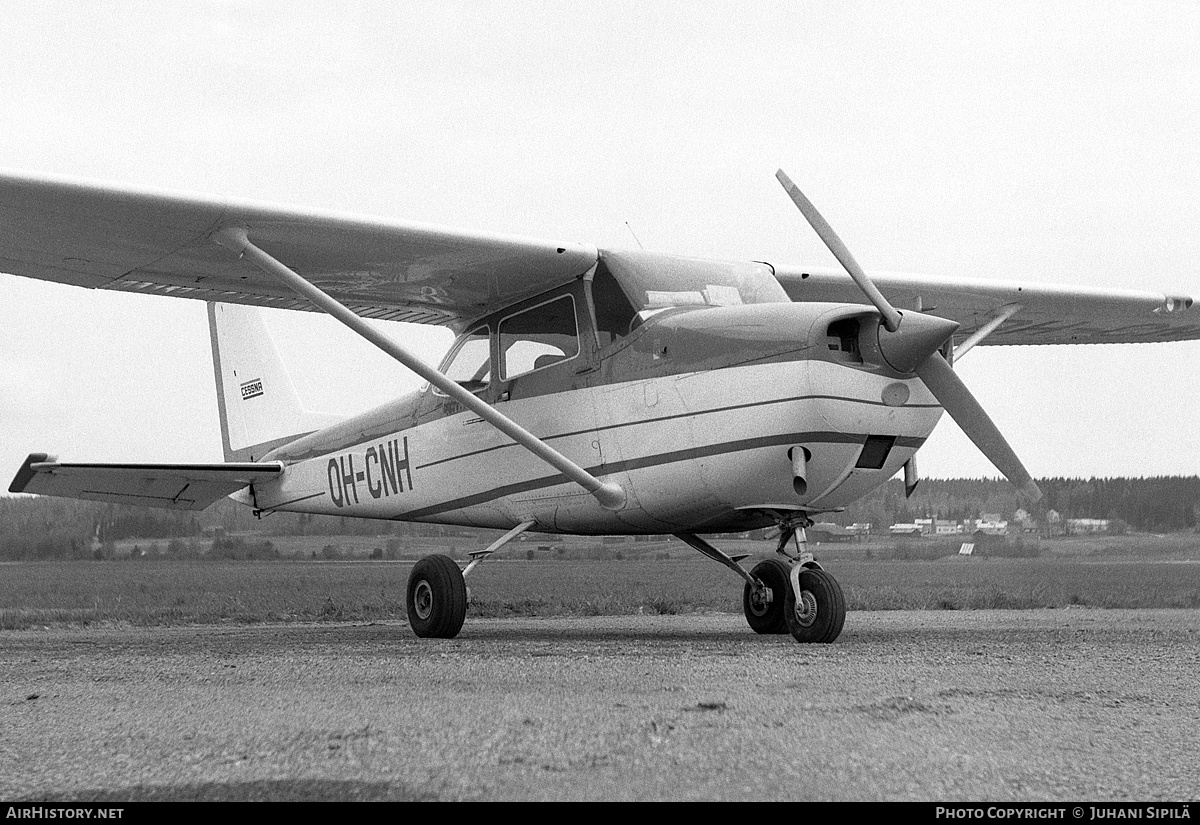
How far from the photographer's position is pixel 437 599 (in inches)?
393

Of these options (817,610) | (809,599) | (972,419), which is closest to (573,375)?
(809,599)

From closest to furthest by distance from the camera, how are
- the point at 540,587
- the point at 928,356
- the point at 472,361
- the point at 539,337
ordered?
the point at 928,356 < the point at 539,337 < the point at 472,361 < the point at 540,587

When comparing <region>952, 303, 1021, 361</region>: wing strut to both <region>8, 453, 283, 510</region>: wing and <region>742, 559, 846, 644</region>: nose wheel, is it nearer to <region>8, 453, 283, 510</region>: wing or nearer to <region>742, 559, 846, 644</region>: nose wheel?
<region>742, 559, 846, 644</region>: nose wheel

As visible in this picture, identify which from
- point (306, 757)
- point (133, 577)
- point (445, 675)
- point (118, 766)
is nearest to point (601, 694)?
point (445, 675)

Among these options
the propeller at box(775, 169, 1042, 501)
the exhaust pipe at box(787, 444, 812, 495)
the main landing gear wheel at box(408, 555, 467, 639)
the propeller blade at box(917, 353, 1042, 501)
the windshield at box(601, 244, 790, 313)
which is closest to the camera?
the propeller at box(775, 169, 1042, 501)

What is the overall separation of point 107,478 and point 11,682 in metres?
5.60

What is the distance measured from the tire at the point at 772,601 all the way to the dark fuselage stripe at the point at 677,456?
1.59 meters

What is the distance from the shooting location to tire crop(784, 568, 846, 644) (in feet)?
27.9

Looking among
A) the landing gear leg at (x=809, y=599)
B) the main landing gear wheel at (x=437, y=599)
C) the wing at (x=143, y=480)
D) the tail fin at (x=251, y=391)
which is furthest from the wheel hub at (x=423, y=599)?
the tail fin at (x=251, y=391)

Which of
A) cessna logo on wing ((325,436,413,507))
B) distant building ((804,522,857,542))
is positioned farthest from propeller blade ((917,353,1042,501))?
distant building ((804,522,857,542))

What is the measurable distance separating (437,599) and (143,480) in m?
3.94

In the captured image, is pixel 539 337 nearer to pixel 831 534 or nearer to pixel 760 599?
pixel 760 599

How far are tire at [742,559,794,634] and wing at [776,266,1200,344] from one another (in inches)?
116

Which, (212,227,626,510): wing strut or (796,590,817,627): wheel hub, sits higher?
(212,227,626,510): wing strut
